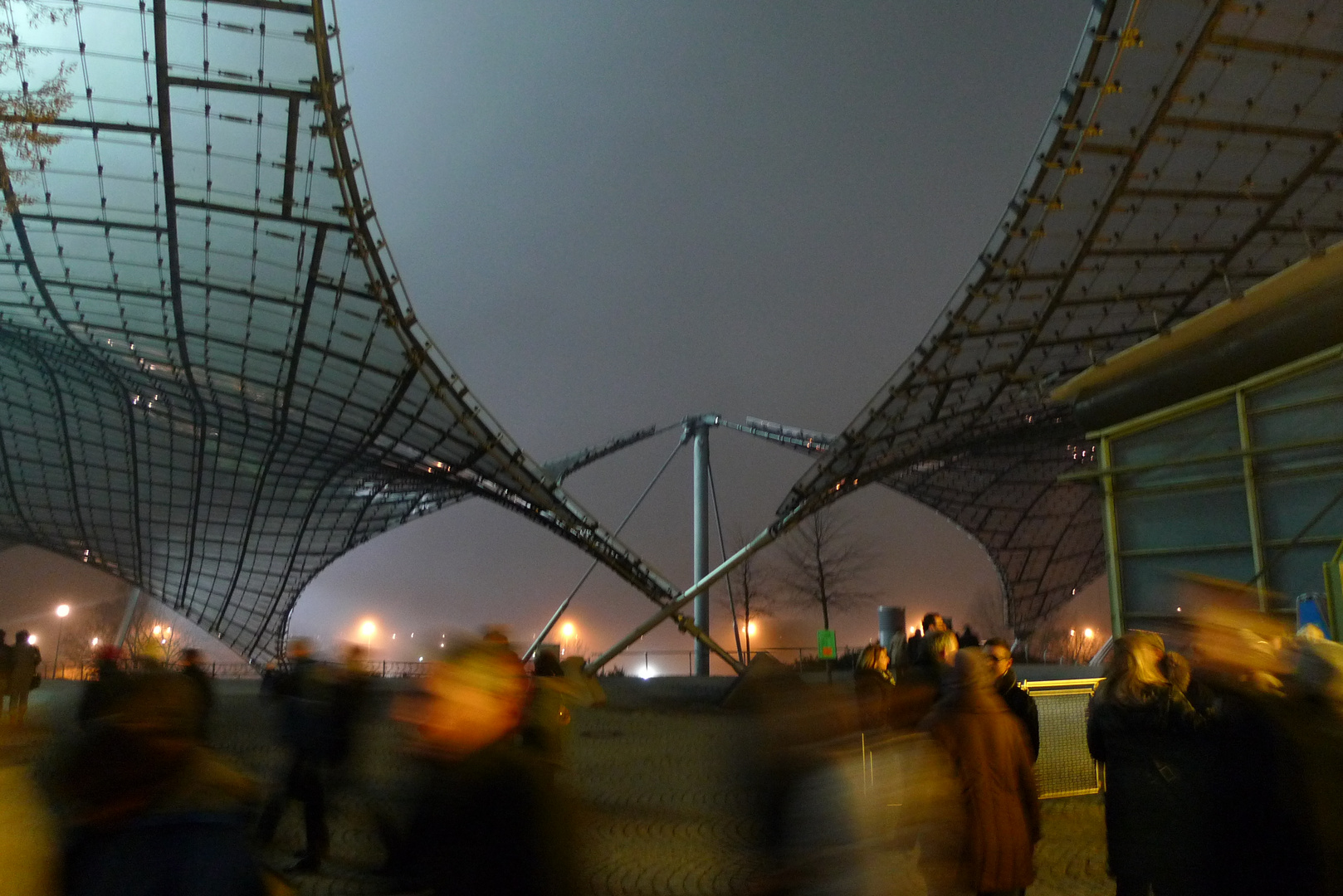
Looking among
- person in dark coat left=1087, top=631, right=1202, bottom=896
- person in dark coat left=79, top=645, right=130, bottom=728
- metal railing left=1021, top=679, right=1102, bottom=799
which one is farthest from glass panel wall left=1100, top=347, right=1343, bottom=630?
person in dark coat left=79, top=645, right=130, bottom=728

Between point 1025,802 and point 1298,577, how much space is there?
18.9ft

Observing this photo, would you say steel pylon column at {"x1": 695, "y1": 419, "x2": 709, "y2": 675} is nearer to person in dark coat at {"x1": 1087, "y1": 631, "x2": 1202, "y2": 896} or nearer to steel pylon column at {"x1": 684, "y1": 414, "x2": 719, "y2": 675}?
steel pylon column at {"x1": 684, "y1": 414, "x2": 719, "y2": 675}

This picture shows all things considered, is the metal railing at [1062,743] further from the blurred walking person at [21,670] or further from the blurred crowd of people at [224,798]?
the blurred walking person at [21,670]

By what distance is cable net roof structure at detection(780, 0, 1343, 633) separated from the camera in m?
15.9

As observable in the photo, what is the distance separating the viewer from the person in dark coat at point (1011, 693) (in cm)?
604

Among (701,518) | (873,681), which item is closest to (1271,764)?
(873,681)

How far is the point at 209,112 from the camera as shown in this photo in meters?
16.9

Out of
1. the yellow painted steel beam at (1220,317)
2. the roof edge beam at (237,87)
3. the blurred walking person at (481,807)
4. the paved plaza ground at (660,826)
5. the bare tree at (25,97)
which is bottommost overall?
the paved plaza ground at (660,826)

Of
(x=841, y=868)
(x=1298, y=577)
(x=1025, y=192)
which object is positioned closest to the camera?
(x=841, y=868)

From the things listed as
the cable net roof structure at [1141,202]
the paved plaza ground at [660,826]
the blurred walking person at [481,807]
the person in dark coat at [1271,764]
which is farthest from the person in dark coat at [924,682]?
the cable net roof structure at [1141,202]

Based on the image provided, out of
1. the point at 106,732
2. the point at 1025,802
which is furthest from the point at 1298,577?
the point at 106,732

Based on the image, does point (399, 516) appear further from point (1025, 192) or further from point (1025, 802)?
point (1025, 802)

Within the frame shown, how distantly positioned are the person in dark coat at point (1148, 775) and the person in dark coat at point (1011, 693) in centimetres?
146

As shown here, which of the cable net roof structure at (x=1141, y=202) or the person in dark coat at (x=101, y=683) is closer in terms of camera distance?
the person in dark coat at (x=101, y=683)
